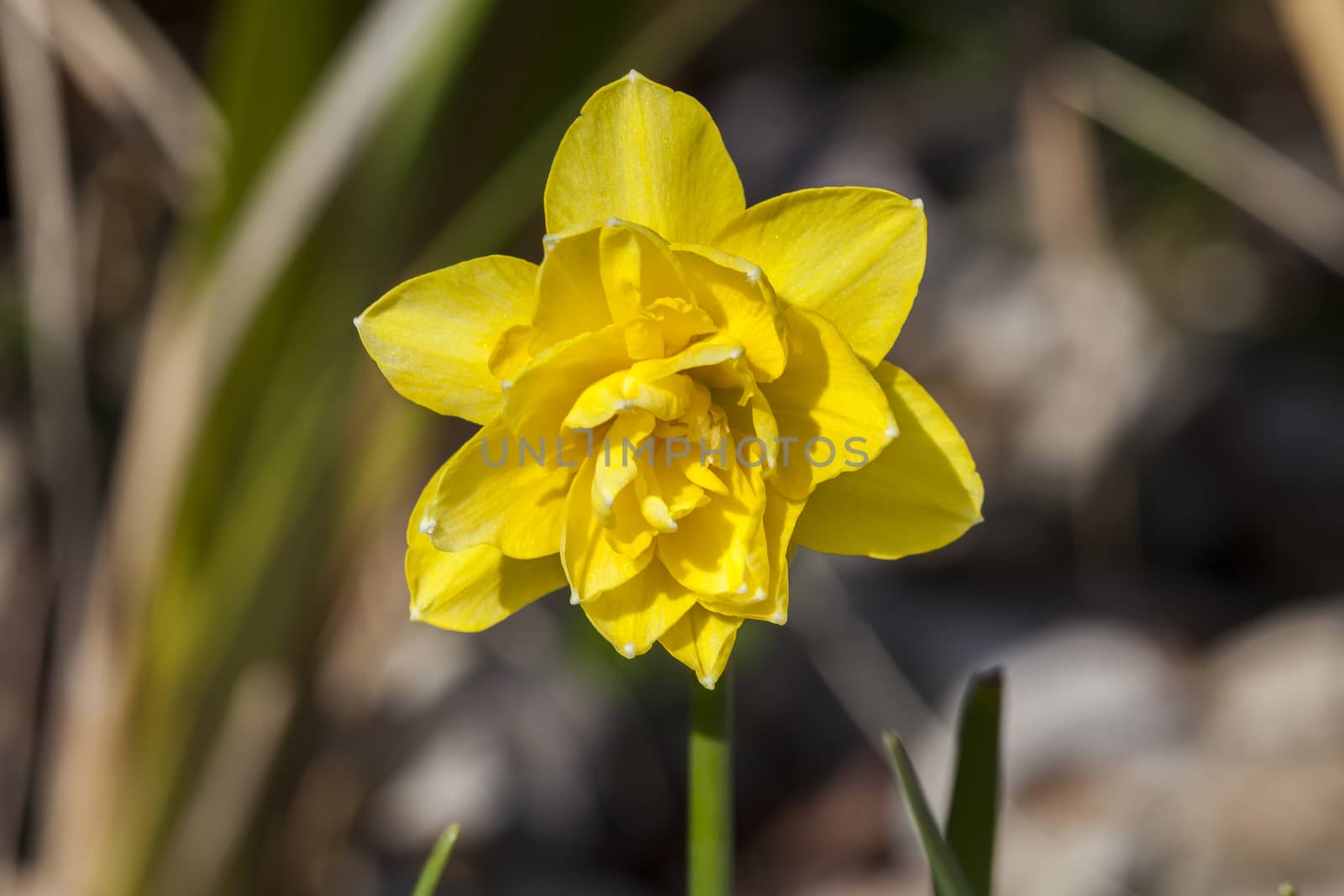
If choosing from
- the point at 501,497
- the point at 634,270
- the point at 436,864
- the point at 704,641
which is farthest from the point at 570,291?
the point at 436,864

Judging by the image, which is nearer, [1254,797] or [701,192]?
[701,192]

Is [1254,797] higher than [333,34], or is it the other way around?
[333,34]

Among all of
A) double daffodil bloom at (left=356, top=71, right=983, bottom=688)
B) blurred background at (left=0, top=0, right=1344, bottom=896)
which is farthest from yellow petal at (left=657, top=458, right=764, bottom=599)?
blurred background at (left=0, top=0, right=1344, bottom=896)

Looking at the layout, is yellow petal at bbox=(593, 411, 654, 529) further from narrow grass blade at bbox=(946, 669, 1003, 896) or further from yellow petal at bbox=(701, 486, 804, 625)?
narrow grass blade at bbox=(946, 669, 1003, 896)

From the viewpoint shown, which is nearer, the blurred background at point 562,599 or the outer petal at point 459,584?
the outer petal at point 459,584

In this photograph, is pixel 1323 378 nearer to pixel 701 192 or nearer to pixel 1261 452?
pixel 1261 452

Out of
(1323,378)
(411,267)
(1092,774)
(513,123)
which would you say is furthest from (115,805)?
(1323,378)

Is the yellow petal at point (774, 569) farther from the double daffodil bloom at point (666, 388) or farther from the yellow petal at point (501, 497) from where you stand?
the yellow petal at point (501, 497)

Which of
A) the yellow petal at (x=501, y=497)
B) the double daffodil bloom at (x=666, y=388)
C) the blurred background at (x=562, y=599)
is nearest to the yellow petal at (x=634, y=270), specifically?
the double daffodil bloom at (x=666, y=388)
